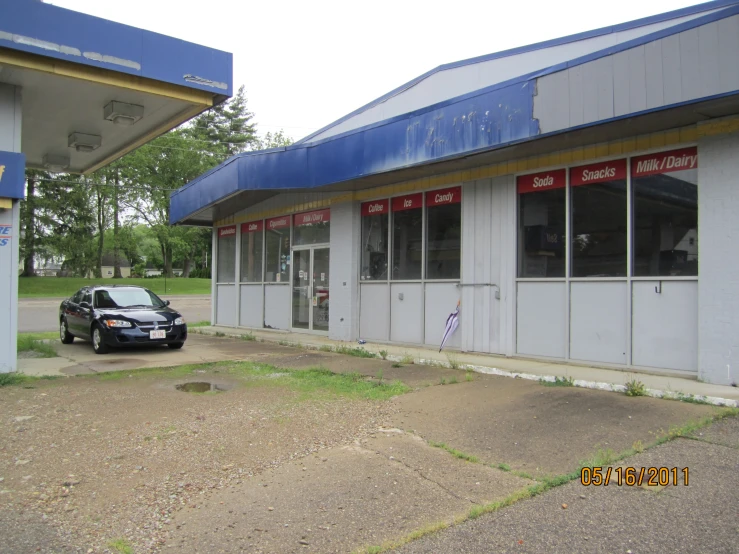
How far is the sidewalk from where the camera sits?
6.87 m

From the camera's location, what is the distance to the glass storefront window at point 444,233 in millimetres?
11336

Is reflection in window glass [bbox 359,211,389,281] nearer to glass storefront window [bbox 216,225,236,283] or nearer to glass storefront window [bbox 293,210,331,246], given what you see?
glass storefront window [bbox 293,210,331,246]

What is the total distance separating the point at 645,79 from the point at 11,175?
945cm

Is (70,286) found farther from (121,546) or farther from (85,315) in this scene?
(121,546)

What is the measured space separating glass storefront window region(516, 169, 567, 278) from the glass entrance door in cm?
595

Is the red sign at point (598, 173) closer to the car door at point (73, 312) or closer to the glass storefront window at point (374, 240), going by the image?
the glass storefront window at point (374, 240)

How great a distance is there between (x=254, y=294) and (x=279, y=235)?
7.41 feet

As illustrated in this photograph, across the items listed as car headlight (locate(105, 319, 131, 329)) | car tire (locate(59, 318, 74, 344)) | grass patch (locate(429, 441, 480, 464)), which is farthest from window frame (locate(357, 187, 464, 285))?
car tire (locate(59, 318, 74, 344))

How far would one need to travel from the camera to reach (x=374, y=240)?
13.3 metres

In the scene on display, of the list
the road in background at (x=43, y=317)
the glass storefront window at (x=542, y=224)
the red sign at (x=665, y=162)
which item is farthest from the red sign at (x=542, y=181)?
the road in background at (x=43, y=317)

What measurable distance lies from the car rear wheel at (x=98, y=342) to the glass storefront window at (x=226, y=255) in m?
6.58

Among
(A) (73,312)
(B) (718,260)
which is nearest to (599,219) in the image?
(B) (718,260)

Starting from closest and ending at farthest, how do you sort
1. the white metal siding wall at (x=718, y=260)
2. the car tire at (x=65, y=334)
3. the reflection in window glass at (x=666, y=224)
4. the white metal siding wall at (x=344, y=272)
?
the white metal siding wall at (x=718, y=260)
the reflection in window glass at (x=666, y=224)
the white metal siding wall at (x=344, y=272)
the car tire at (x=65, y=334)

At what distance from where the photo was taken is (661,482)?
4.27 meters
